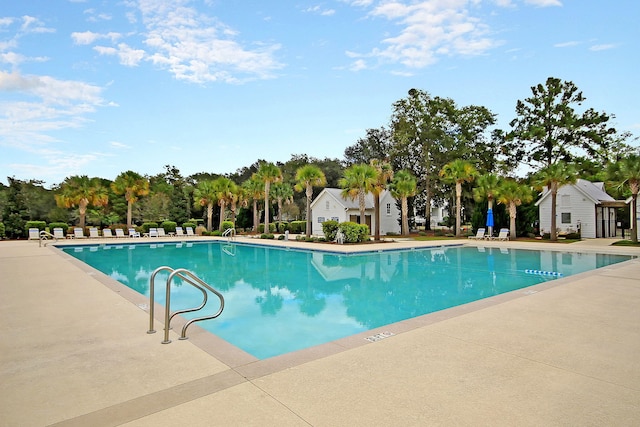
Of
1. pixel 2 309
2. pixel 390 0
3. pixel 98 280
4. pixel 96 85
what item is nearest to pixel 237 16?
pixel 390 0

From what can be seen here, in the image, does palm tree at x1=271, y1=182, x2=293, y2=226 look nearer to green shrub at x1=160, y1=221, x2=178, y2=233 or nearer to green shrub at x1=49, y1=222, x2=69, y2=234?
green shrub at x1=160, y1=221, x2=178, y2=233

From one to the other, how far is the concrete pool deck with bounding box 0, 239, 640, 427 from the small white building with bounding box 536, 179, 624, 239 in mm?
23902

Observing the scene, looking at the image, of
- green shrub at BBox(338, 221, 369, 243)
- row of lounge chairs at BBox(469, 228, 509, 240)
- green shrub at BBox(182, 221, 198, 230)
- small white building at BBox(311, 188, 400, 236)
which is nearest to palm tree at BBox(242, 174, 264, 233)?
small white building at BBox(311, 188, 400, 236)

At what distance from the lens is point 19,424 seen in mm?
2703

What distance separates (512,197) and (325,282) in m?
19.4

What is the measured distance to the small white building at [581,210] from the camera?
2554 centimetres

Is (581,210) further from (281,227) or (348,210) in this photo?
(281,227)

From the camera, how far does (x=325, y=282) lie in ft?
35.6

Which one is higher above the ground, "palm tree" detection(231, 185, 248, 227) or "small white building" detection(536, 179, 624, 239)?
"palm tree" detection(231, 185, 248, 227)

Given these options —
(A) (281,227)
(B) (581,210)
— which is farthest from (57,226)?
(B) (581,210)

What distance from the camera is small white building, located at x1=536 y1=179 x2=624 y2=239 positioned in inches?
1006

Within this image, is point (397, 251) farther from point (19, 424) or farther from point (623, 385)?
point (19, 424)

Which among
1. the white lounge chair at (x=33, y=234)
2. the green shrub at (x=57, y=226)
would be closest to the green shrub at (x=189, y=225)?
the green shrub at (x=57, y=226)

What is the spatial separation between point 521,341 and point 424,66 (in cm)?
2008
